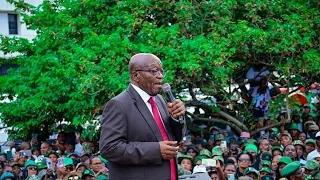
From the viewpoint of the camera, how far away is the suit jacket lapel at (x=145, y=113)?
4.13 meters

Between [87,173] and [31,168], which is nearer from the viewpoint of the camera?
[87,173]

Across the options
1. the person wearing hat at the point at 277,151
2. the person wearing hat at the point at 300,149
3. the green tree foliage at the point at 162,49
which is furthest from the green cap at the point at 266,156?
the green tree foliage at the point at 162,49

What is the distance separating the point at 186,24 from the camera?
1147cm

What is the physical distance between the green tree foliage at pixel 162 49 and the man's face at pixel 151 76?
6.26 metres

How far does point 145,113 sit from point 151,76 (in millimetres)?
226

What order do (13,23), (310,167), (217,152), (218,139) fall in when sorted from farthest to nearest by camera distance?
(13,23)
(218,139)
(217,152)
(310,167)

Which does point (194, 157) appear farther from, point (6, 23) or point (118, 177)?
point (6, 23)

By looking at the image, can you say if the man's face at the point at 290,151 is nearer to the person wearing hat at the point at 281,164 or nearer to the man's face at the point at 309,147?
the man's face at the point at 309,147

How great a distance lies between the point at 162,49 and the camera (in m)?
11.0

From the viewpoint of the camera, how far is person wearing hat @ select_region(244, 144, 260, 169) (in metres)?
10.4

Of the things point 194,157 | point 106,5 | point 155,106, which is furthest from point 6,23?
point 155,106

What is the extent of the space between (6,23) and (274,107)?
22.1 m

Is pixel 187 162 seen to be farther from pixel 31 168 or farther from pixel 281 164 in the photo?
pixel 31 168

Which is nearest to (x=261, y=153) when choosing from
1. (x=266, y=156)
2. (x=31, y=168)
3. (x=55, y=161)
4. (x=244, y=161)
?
(x=266, y=156)
